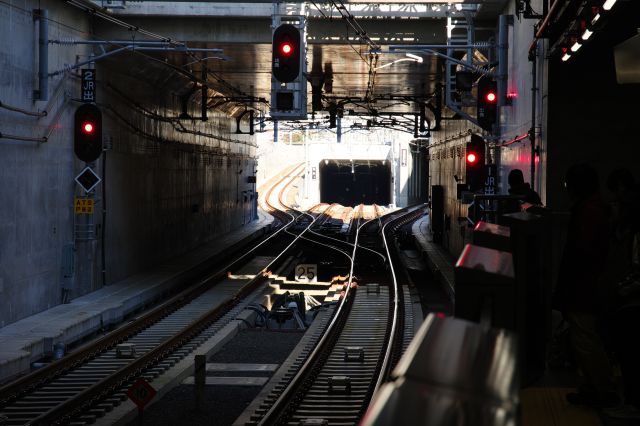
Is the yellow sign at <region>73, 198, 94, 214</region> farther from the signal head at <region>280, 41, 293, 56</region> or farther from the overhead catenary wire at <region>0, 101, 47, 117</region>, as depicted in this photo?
the signal head at <region>280, 41, 293, 56</region>

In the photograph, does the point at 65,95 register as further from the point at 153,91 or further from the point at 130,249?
the point at 153,91

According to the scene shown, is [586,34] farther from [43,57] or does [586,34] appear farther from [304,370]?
[43,57]

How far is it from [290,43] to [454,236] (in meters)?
17.3

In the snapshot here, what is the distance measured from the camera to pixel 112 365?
14.3m

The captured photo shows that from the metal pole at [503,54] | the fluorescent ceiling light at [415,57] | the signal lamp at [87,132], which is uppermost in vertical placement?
the fluorescent ceiling light at [415,57]

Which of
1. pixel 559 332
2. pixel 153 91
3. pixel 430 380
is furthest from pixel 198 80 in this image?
pixel 430 380

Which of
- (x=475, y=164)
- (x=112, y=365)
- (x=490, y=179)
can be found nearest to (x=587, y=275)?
(x=112, y=365)

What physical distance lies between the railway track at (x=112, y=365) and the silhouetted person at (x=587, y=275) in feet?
20.0

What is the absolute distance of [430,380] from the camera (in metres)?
2.64

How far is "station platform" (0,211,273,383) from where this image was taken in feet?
46.0

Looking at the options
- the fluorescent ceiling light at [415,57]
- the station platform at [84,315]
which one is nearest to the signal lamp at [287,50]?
the station platform at [84,315]

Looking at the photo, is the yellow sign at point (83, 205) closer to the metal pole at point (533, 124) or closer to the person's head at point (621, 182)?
the metal pole at point (533, 124)

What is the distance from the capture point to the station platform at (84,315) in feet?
46.0

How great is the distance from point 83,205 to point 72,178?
975 mm
